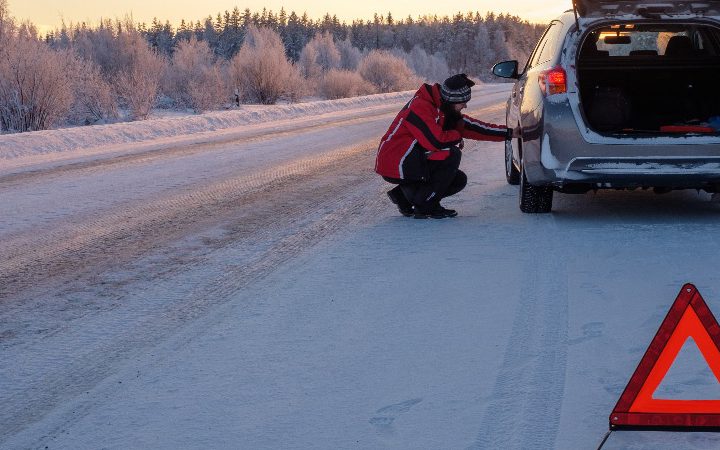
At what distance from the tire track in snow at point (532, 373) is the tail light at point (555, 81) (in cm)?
180

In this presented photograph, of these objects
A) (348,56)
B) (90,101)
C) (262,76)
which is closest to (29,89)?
(90,101)

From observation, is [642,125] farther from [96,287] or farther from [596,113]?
[96,287]

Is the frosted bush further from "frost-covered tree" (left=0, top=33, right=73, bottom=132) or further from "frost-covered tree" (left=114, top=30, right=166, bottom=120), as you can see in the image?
"frost-covered tree" (left=0, top=33, right=73, bottom=132)

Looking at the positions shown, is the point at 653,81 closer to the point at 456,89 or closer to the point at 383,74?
the point at 456,89

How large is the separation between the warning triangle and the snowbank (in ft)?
38.3

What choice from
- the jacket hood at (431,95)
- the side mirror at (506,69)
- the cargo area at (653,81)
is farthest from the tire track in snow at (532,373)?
the side mirror at (506,69)

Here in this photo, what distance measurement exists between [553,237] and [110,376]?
3.93 m

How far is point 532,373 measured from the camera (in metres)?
4.03

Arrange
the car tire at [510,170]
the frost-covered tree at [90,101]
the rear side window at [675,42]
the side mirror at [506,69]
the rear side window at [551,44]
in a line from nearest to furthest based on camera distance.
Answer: the rear side window at [551,44]
the rear side window at [675,42]
the side mirror at [506,69]
the car tire at [510,170]
the frost-covered tree at [90,101]

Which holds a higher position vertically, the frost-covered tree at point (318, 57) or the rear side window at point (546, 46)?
the rear side window at point (546, 46)

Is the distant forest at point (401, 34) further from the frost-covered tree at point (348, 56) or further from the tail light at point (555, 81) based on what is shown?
the tail light at point (555, 81)

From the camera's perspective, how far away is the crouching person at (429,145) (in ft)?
25.7

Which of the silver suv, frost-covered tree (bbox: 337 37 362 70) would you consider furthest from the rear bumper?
frost-covered tree (bbox: 337 37 362 70)

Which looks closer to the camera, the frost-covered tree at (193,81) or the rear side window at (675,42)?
the rear side window at (675,42)
